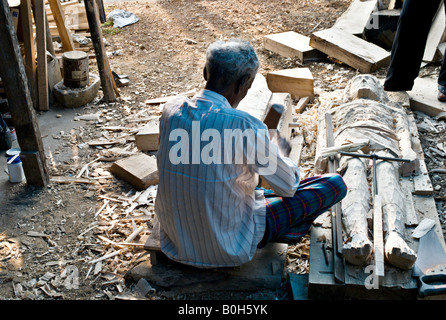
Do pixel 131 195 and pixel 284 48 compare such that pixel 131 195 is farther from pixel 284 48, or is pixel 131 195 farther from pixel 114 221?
pixel 284 48

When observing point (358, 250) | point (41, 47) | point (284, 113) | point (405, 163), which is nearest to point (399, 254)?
point (358, 250)

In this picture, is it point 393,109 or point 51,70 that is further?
point 51,70

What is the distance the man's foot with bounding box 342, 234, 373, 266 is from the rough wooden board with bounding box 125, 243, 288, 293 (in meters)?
0.50

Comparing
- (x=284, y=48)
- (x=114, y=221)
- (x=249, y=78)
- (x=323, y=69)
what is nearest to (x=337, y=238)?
(x=249, y=78)

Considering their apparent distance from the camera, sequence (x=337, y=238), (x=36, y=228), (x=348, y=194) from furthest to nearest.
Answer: (x=36, y=228)
(x=348, y=194)
(x=337, y=238)

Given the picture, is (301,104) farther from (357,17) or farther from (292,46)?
(357,17)

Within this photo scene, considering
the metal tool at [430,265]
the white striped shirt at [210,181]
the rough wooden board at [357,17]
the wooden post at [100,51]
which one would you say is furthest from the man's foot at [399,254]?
the rough wooden board at [357,17]

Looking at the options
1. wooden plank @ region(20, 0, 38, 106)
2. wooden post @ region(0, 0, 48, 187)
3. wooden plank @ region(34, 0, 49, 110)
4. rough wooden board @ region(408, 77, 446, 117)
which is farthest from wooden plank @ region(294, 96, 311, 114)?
wooden plank @ region(20, 0, 38, 106)

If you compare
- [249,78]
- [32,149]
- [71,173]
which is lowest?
[71,173]

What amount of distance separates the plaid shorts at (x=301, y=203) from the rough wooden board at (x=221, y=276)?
0.15 meters

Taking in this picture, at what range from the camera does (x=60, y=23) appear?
6.52 meters

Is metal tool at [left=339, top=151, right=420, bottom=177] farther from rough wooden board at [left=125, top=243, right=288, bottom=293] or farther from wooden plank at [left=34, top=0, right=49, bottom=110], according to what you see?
wooden plank at [left=34, top=0, right=49, bottom=110]

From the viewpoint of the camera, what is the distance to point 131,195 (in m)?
4.32

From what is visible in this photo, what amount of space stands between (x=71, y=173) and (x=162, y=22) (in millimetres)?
5016
